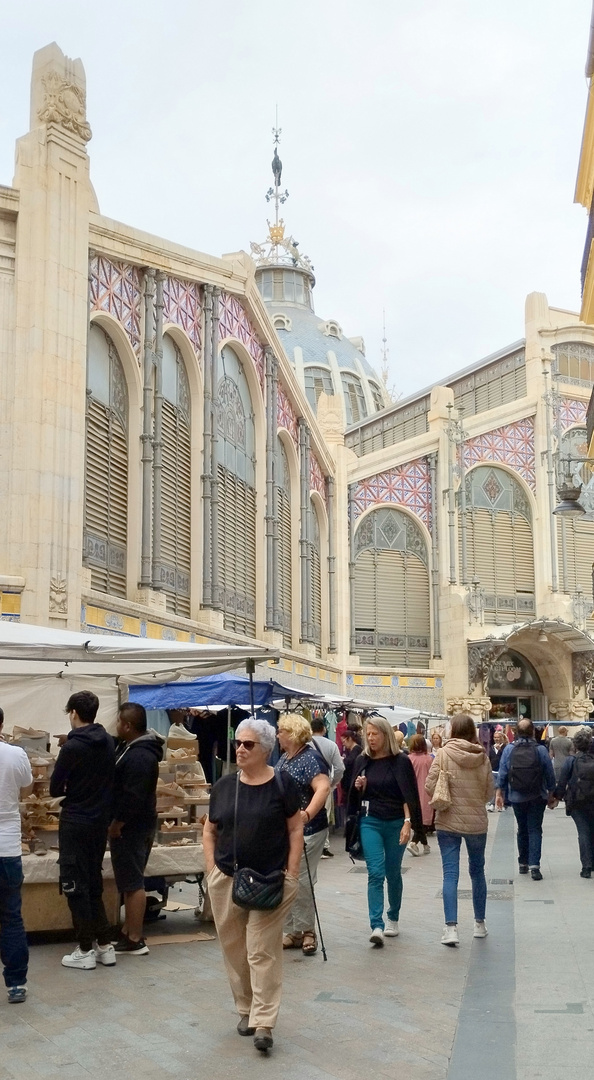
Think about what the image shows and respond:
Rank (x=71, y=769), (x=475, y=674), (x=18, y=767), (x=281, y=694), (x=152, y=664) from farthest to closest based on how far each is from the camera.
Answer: (x=475, y=674) < (x=281, y=694) < (x=152, y=664) < (x=71, y=769) < (x=18, y=767)

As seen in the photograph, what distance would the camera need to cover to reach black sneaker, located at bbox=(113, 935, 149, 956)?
7578 mm

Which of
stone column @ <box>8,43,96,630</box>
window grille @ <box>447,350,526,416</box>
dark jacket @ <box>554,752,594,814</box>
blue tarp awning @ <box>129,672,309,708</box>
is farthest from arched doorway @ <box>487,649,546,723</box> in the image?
blue tarp awning @ <box>129,672,309,708</box>

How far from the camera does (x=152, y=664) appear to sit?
9117mm

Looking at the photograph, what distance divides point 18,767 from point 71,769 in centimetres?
75

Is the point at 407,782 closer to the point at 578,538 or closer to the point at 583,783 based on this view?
the point at 583,783

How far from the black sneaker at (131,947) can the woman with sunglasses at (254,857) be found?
2.03m

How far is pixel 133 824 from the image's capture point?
24.9 ft

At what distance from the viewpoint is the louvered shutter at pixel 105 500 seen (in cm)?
1634

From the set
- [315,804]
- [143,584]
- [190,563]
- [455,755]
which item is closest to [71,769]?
[315,804]

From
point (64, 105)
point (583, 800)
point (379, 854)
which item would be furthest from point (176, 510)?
point (379, 854)

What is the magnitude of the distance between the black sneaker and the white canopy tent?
6.27ft

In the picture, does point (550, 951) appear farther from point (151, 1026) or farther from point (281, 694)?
point (281, 694)

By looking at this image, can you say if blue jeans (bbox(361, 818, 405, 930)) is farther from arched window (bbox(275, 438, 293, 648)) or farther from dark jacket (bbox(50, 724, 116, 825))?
arched window (bbox(275, 438, 293, 648))

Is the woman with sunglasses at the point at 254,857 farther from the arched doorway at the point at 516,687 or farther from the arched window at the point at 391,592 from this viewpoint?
the arched doorway at the point at 516,687
